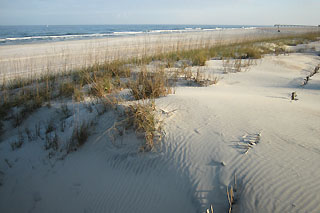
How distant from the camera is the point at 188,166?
1.98m

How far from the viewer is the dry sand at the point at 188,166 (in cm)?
165

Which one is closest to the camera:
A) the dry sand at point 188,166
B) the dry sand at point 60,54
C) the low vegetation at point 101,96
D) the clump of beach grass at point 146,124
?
the dry sand at point 188,166

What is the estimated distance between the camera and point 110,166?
7.52ft

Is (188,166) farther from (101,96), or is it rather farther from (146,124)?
(101,96)

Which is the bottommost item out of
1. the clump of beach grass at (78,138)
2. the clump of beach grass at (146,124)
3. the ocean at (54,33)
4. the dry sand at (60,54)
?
the clump of beach grass at (78,138)

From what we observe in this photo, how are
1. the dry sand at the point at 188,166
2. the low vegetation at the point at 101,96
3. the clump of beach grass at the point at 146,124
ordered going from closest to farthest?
the dry sand at the point at 188,166
the clump of beach grass at the point at 146,124
the low vegetation at the point at 101,96

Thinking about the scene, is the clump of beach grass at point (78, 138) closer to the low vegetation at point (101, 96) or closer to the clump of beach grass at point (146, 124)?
the low vegetation at point (101, 96)

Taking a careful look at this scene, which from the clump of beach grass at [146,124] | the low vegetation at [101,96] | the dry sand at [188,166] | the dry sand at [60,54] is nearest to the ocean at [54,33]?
the dry sand at [60,54]

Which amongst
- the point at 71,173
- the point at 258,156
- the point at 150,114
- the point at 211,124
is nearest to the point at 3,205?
the point at 71,173

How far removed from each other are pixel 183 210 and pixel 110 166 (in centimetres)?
99

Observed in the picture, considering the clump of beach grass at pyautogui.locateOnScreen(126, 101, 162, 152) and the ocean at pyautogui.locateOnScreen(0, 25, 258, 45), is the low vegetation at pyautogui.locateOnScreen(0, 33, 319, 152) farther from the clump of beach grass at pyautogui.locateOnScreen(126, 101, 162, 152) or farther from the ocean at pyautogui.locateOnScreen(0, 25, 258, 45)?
the ocean at pyautogui.locateOnScreen(0, 25, 258, 45)

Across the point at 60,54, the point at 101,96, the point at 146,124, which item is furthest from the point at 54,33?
the point at 146,124

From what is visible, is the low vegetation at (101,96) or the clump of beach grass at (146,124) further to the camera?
the low vegetation at (101,96)

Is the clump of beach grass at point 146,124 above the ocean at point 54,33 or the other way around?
the other way around
